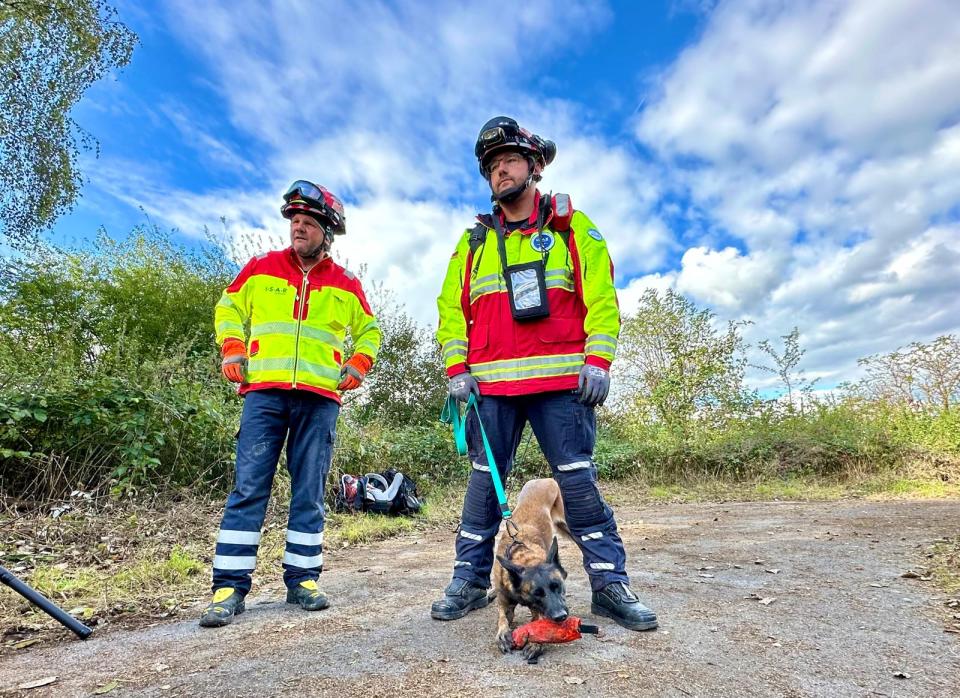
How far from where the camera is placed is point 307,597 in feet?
10.8

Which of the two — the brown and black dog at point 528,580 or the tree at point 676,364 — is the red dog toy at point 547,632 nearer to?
the brown and black dog at point 528,580

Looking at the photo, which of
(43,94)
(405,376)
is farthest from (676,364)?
(43,94)

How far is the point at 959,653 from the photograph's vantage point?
92.9 inches

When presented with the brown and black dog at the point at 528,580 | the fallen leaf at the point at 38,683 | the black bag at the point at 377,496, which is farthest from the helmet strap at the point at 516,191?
the black bag at the point at 377,496

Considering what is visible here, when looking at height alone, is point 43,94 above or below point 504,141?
above

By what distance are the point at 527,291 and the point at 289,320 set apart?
1469 millimetres

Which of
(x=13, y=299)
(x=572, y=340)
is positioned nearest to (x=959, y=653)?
(x=572, y=340)

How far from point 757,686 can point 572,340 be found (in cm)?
161

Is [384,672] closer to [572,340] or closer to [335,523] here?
[572,340]

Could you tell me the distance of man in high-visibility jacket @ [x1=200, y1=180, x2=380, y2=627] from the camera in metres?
3.27

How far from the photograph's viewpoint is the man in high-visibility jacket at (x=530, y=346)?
2.84m

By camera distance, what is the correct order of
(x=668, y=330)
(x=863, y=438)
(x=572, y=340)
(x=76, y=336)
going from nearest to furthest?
1. (x=572, y=340)
2. (x=76, y=336)
3. (x=863, y=438)
4. (x=668, y=330)

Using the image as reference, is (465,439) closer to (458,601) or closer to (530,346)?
(530,346)

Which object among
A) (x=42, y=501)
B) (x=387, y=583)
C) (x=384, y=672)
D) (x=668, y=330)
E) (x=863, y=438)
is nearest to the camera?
(x=384, y=672)
